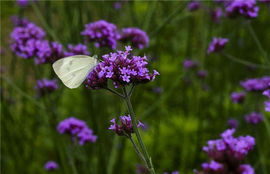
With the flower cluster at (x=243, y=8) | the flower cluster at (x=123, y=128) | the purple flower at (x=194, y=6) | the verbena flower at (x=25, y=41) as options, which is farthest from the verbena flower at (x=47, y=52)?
the purple flower at (x=194, y=6)

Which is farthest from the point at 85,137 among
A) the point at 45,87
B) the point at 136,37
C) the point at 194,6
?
the point at 194,6

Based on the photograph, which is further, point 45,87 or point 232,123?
point 232,123

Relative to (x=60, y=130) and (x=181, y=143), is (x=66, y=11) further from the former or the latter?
(x=181, y=143)

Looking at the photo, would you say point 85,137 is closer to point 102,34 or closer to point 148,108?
point 102,34

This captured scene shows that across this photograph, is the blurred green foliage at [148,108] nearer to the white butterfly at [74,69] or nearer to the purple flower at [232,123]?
the purple flower at [232,123]

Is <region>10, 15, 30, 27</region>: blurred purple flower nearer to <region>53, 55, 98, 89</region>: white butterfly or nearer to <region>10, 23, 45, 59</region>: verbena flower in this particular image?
<region>10, 23, 45, 59</region>: verbena flower

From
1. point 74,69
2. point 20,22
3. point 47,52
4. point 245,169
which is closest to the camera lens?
point 245,169
